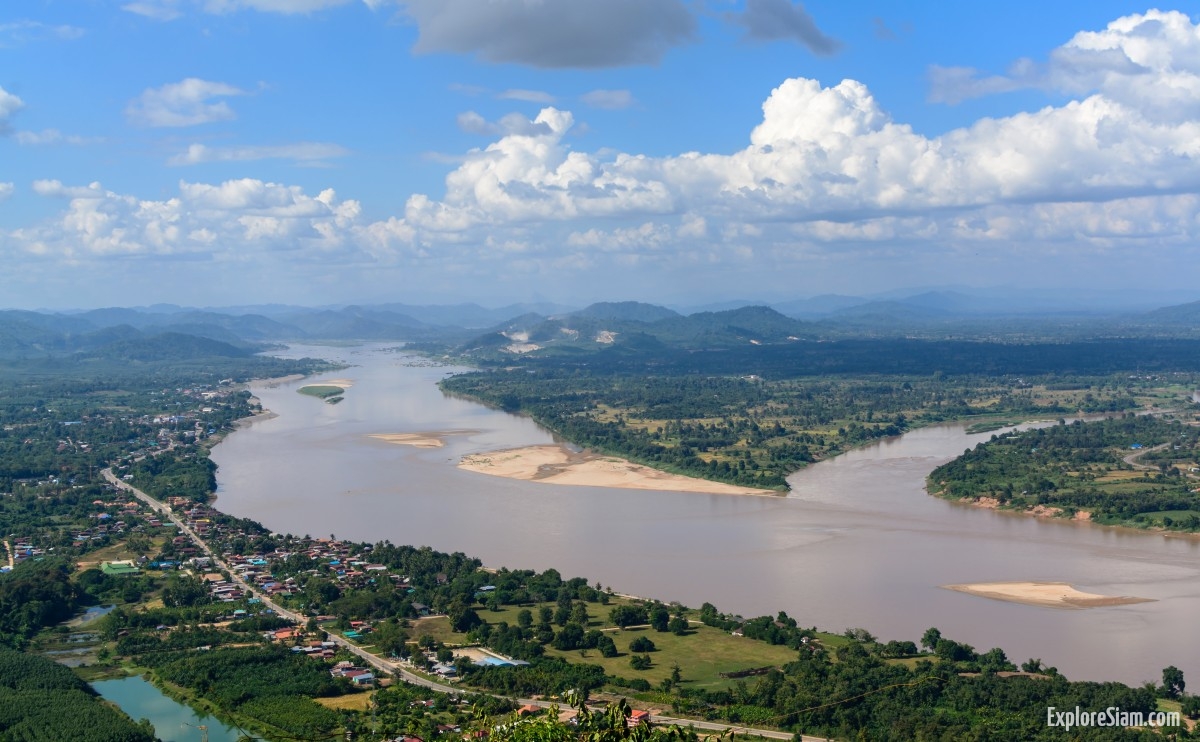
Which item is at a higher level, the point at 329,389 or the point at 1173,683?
the point at 329,389

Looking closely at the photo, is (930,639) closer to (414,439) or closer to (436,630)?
(436,630)

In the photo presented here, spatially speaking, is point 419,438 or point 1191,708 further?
point 419,438

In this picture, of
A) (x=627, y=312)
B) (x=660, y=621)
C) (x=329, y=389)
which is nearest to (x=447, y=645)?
(x=660, y=621)

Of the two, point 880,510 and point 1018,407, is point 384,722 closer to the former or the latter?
point 880,510

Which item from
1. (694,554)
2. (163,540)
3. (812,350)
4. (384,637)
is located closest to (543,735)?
(384,637)

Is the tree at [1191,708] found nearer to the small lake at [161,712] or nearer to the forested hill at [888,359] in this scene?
the small lake at [161,712]

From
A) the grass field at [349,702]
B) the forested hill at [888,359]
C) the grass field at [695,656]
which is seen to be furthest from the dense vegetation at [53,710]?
the forested hill at [888,359]
